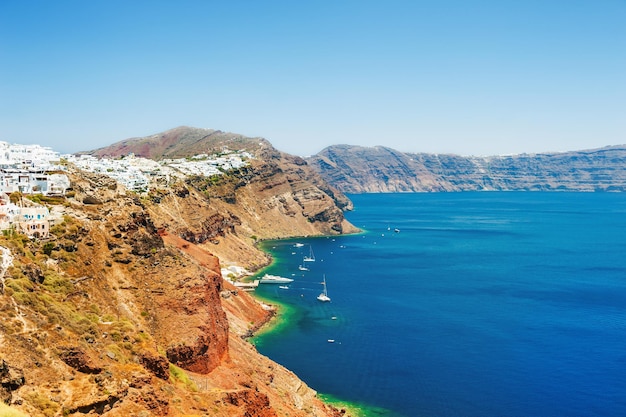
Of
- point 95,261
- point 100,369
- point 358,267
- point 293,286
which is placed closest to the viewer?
point 100,369

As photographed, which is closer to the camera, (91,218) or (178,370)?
(178,370)

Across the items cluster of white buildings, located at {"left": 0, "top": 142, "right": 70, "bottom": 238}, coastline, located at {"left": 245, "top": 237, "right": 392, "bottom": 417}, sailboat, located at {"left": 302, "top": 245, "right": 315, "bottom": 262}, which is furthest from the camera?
sailboat, located at {"left": 302, "top": 245, "right": 315, "bottom": 262}

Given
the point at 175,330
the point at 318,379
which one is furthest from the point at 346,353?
the point at 175,330

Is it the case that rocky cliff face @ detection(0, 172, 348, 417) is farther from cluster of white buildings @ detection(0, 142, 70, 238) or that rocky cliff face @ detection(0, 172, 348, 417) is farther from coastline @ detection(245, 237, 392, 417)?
coastline @ detection(245, 237, 392, 417)

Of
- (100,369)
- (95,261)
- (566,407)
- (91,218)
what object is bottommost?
(566,407)

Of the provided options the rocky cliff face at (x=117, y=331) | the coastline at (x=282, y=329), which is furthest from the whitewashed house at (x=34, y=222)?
the coastline at (x=282, y=329)

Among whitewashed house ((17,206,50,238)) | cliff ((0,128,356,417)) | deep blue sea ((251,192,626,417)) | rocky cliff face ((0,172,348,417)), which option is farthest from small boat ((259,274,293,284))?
whitewashed house ((17,206,50,238))

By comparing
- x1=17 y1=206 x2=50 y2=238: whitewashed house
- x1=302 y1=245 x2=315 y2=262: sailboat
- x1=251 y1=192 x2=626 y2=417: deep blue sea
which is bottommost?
x1=251 y1=192 x2=626 y2=417: deep blue sea

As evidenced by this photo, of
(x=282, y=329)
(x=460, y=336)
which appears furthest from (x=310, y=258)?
(x=460, y=336)

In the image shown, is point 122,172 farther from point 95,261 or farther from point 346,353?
point 95,261
